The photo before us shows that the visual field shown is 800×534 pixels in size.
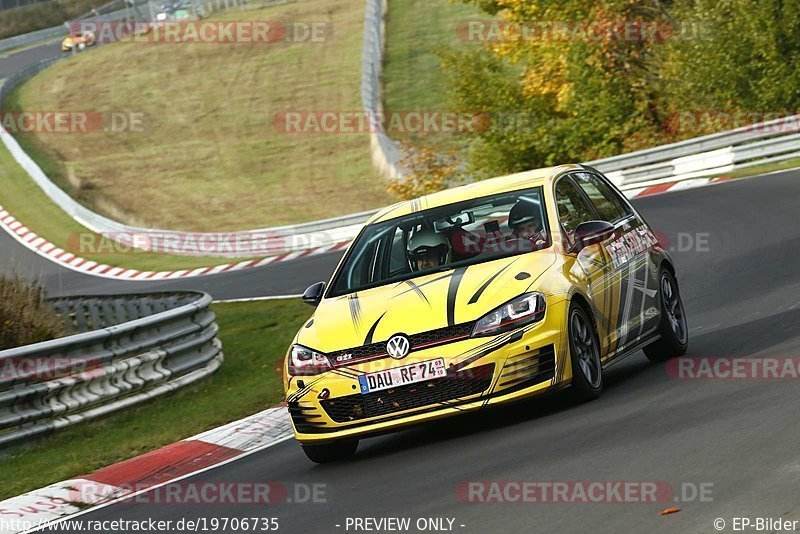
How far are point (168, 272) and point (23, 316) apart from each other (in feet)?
47.2

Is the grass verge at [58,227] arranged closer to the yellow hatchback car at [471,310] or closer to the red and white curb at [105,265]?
the red and white curb at [105,265]

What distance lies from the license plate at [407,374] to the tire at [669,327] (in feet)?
9.16

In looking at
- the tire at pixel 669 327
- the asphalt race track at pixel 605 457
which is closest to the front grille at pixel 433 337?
the asphalt race track at pixel 605 457

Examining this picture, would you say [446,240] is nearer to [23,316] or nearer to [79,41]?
[23,316]

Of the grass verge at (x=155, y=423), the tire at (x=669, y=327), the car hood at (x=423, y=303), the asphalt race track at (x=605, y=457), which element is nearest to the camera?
the asphalt race track at (x=605, y=457)

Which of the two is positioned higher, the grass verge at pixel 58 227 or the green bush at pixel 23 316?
the green bush at pixel 23 316

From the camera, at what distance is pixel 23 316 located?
13891 millimetres

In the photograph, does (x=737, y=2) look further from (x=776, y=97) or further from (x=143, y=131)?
(x=143, y=131)

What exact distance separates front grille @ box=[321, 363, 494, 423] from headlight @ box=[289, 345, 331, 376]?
27 cm

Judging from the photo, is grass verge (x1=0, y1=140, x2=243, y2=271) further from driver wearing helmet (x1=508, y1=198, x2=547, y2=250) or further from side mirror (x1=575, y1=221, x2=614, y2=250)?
side mirror (x1=575, y1=221, x2=614, y2=250)

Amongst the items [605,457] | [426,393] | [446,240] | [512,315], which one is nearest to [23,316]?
[446,240]

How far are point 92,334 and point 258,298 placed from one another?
9.11m

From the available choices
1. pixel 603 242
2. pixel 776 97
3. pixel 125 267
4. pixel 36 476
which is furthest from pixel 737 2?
pixel 36 476

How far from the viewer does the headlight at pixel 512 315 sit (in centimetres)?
827
